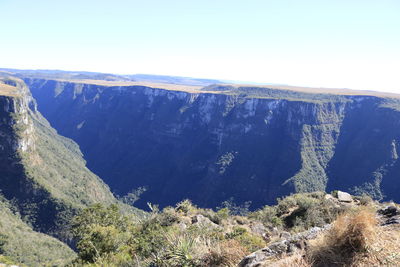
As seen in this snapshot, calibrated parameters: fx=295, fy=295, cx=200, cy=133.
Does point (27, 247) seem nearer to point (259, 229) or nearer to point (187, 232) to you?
point (259, 229)

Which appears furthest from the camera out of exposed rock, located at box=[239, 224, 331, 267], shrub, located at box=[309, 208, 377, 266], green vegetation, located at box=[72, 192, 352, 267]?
green vegetation, located at box=[72, 192, 352, 267]

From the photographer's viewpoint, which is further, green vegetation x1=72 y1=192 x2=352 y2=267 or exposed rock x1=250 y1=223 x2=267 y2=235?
exposed rock x1=250 y1=223 x2=267 y2=235

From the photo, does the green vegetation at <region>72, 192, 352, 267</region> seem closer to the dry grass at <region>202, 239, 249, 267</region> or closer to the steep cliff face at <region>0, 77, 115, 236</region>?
the dry grass at <region>202, 239, 249, 267</region>

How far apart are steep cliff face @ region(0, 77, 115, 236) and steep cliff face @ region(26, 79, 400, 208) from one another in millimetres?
37956

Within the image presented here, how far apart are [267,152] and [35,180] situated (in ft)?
329

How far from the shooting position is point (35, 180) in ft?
318

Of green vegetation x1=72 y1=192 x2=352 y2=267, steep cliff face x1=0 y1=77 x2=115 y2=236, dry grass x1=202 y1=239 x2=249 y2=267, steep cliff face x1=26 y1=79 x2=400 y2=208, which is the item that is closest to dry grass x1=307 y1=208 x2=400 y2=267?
dry grass x1=202 y1=239 x2=249 y2=267

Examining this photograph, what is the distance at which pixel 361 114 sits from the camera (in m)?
144

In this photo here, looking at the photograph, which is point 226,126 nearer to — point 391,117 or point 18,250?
point 391,117

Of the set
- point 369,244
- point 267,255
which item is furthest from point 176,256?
point 369,244

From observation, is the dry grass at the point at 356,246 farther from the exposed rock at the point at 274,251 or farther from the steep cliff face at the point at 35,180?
the steep cliff face at the point at 35,180

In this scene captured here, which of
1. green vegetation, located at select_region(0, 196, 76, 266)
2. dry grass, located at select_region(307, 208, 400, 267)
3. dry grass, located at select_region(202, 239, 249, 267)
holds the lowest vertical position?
green vegetation, located at select_region(0, 196, 76, 266)

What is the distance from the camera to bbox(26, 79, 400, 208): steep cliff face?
122562 mm

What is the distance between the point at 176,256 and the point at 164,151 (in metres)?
184
